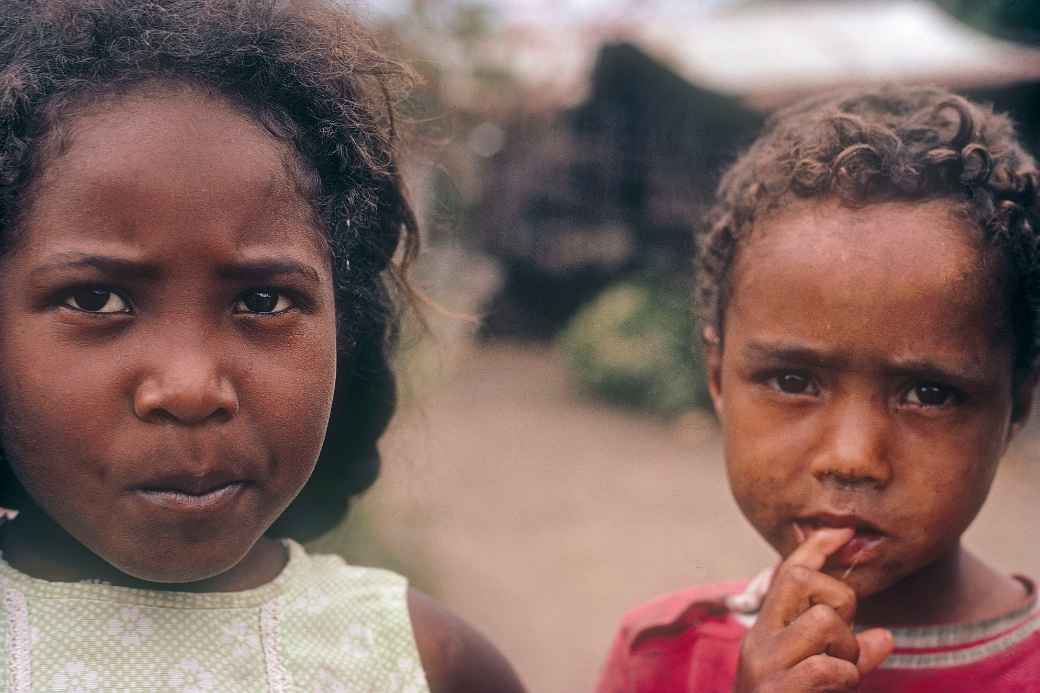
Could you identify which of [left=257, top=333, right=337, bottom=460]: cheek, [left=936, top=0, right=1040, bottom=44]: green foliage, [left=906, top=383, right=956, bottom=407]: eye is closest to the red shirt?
[left=906, top=383, right=956, bottom=407]: eye

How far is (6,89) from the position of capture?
1.33 metres

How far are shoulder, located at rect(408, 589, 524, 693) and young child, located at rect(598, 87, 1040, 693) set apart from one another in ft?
1.33

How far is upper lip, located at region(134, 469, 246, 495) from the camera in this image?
1.27m

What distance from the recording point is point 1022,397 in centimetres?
171

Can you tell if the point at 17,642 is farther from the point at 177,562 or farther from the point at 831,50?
the point at 831,50

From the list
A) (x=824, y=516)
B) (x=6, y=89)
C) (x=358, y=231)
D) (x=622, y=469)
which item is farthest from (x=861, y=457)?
(x=622, y=469)

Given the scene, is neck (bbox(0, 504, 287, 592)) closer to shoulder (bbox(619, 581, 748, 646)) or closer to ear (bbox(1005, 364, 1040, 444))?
shoulder (bbox(619, 581, 748, 646))

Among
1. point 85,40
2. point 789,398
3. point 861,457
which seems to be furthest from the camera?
point 789,398

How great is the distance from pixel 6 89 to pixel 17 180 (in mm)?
132

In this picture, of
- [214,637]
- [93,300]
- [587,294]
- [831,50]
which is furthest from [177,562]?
[587,294]

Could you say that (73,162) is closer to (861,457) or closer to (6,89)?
(6,89)

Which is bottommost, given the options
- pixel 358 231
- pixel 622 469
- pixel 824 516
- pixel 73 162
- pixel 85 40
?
pixel 622 469

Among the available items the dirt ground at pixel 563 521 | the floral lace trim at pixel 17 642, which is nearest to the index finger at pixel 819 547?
the dirt ground at pixel 563 521

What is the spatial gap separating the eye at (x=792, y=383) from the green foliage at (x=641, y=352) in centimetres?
709
